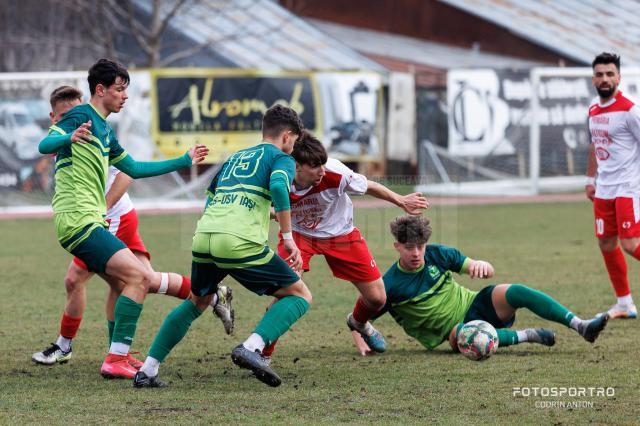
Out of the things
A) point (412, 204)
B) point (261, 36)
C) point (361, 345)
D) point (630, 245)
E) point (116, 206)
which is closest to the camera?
point (412, 204)

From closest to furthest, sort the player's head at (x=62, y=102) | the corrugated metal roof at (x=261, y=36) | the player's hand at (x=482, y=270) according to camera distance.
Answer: the player's hand at (x=482, y=270) < the player's head at (x=62, y=102) < the corrugated metal roof at (x=261, y=36)

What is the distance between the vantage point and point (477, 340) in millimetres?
6543

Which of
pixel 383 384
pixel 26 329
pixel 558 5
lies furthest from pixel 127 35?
pixel 383 384

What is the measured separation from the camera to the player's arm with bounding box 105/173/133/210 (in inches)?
282

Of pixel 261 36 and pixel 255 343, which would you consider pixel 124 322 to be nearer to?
pixel 255 343

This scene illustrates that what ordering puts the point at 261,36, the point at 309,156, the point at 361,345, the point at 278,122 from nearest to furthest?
the point at 278,122
the point at 309,156
the point at 361,345
the point at 261,36

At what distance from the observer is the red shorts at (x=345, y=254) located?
23.0 ft

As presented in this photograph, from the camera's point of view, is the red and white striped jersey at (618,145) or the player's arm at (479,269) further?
the red and white striped jersey at (618,145)

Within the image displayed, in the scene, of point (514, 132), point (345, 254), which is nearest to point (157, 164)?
point (345, 254)

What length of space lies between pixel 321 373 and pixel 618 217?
3.18 m

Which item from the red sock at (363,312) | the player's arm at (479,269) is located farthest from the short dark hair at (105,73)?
the player's arm at (479,269)

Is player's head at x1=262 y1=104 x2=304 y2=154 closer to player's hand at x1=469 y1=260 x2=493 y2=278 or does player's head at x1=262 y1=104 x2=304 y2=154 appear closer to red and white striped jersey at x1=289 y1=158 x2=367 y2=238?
red and white striped jersey at x1=289 y1=158 x2=367 y2=238

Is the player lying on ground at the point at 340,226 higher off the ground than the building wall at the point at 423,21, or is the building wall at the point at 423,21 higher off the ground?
the building wall at the point at 423,21

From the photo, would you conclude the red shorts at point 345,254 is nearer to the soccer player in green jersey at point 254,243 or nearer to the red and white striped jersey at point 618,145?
the soccer player in green jersey at point 254,243
